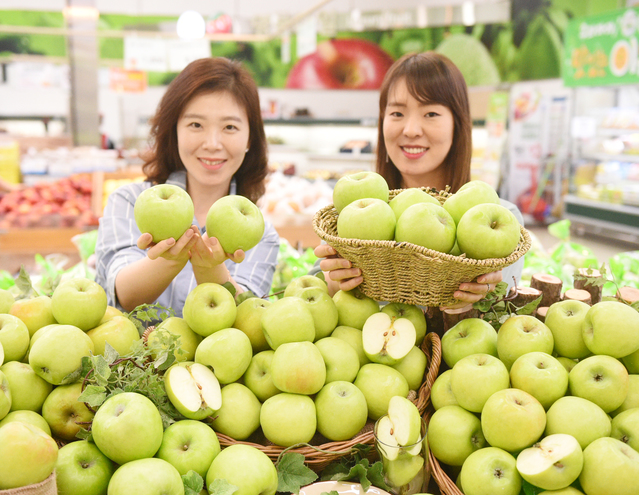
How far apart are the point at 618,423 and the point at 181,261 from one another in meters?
1.09

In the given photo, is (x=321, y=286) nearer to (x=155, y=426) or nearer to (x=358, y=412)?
(x=358, y=412)

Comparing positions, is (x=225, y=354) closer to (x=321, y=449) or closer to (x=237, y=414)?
(x=237, y=414)

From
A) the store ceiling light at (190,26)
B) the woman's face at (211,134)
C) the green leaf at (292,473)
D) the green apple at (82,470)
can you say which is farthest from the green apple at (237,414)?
the store ceiling light at (190,26)

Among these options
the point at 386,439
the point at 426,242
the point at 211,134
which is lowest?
the point at 386,439

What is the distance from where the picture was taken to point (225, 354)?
3.86 feet

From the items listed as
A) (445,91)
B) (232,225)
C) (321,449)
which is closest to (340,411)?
(321,449)

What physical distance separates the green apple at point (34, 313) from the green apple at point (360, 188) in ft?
2.50

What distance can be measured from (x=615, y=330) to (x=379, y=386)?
52 centimetres

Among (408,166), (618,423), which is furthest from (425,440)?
(408,166)

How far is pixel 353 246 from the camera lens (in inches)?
46.7

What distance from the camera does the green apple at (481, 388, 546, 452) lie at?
1.02m

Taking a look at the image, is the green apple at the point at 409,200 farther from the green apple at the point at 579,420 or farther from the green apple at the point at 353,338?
the green apple at the point at 579,420

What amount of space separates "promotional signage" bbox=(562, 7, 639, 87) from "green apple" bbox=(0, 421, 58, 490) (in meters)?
7.39

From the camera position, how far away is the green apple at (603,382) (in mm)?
1069
